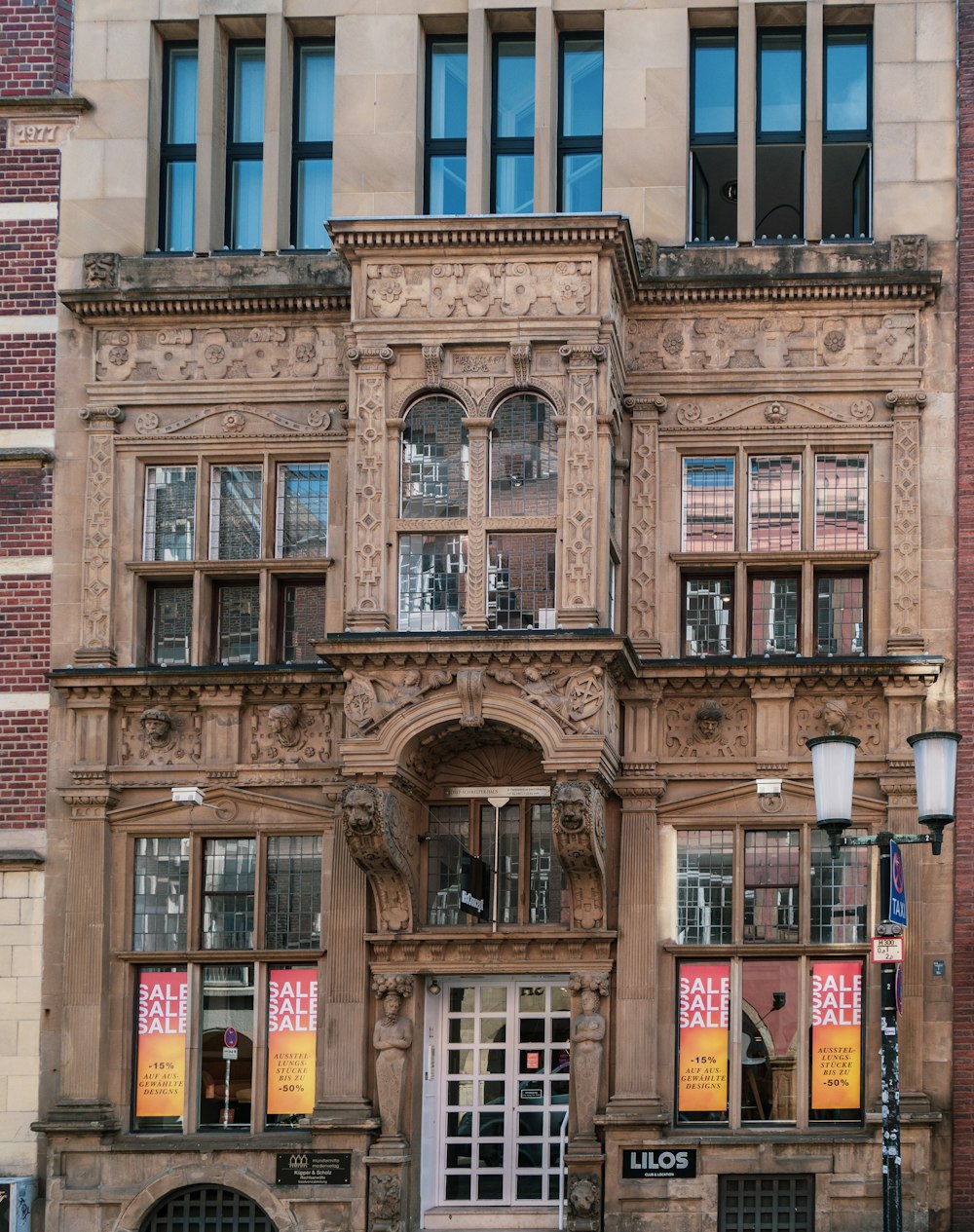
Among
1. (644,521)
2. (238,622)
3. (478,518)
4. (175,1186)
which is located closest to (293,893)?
(238,622)

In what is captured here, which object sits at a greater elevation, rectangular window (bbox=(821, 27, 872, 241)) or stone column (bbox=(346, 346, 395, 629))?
rectangular window (bbox=(821, 27, 872, 241))

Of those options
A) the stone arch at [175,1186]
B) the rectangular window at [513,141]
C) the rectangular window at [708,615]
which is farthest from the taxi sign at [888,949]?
the rectangular window at [513,141]

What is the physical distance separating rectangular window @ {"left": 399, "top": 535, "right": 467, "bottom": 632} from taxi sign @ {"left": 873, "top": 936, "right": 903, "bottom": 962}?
23.9 feet

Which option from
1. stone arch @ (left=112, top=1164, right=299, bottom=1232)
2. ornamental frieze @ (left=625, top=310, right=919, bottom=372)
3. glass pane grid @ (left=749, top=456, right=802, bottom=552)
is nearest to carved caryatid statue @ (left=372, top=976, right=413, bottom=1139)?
stone arch @ (left=112, top=1164, right=299, bottom=1232)

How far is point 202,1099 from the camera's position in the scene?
25391mm

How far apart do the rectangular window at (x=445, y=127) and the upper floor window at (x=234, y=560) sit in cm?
347

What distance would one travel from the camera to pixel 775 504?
2583 centimetres

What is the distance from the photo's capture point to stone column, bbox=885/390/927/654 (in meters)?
25.1

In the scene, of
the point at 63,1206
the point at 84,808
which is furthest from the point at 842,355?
the point at 63,1206

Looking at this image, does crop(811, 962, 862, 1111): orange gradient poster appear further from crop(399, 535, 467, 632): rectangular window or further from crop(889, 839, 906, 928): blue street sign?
crop(889, 839, 906, 928): blue street sign

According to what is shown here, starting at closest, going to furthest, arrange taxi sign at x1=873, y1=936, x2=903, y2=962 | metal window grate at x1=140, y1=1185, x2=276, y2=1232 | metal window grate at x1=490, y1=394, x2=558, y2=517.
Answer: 1. taxi sign at x1=873, y1=936, x2=903, y2=962
2. metal window grate at x1=490, y1=394, x2=558, y2=517
3. metal window grate at x1=140, y1=1185, x2=276, y2=1232

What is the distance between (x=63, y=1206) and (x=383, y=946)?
4.46 metres

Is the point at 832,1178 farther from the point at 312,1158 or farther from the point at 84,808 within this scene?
the point at 84,808

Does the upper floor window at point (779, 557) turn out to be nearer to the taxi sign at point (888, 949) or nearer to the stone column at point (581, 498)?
the stone column at point (581, 498)
